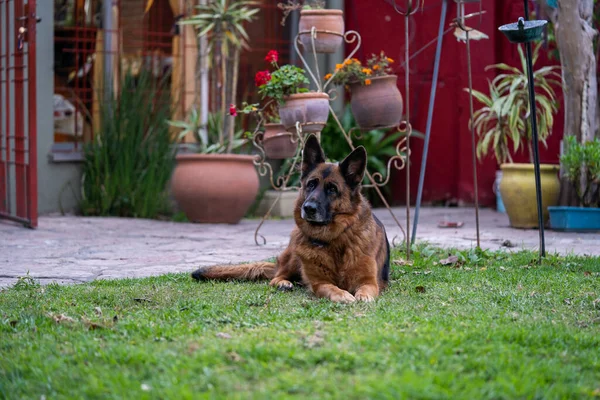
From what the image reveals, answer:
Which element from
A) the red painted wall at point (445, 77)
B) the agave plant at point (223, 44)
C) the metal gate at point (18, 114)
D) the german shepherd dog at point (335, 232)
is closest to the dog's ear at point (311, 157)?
the german shepherd dog at point (335, 232)

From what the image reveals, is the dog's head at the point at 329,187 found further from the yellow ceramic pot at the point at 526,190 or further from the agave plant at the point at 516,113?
the agave plant at the point at 516,113

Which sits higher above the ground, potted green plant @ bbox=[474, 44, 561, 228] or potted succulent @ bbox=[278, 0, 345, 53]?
potted succulent @ bbox=[278, 0, 345, 53]

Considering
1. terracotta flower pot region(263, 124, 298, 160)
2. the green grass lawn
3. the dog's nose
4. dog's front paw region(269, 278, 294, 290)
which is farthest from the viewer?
terracotta flower pot region(263, 124, 298, 160)

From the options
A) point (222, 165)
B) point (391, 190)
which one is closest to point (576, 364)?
point (222, 165)

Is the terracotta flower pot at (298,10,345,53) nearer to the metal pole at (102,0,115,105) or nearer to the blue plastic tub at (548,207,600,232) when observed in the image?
the blue plastic tub at (548,207,600,232)

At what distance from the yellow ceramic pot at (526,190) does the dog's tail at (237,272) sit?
3.79 meters

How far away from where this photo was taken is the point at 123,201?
9.21 metres

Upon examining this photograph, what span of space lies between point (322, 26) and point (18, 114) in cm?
349

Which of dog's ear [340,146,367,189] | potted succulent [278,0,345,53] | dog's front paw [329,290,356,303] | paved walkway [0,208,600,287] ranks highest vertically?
potted succulent [278,0,345,53]

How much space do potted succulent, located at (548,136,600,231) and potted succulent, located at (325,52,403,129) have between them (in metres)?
2.16

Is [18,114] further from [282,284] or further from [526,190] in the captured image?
[526,190]

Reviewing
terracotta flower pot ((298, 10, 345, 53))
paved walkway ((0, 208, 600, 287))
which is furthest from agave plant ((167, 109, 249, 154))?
terracotta flower pot ((298, 10, 345, 53))

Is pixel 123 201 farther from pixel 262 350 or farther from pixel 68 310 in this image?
pixel 262 350

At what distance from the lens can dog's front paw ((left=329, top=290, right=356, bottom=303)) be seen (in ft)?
14.0
